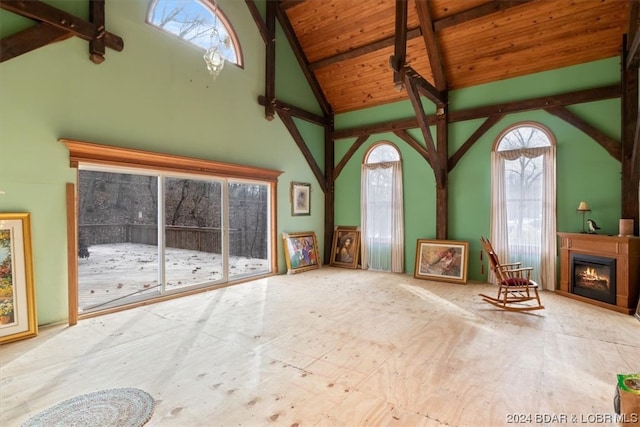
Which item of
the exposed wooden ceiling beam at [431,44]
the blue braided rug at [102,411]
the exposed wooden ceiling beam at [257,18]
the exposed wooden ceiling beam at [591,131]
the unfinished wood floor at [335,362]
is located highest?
the exposed wooden ceiling beam at [257,18]

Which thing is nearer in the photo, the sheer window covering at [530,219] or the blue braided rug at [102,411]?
the blue braided rug at [102,411]

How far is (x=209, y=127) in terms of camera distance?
5.51 metres

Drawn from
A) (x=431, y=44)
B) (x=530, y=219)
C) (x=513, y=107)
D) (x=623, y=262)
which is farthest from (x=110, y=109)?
(x=623, y=262)

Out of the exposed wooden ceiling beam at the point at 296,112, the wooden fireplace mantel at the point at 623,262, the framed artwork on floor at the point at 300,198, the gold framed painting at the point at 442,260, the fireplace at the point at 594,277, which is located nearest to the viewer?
the wooden fireplace mantel at the point at 623,262

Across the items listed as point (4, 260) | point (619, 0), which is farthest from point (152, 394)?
point (619, 0)

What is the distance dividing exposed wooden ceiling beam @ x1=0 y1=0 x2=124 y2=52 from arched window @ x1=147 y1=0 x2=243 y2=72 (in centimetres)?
78

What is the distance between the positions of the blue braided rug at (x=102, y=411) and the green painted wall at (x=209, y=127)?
6.92ft

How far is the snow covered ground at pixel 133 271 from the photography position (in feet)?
14.3

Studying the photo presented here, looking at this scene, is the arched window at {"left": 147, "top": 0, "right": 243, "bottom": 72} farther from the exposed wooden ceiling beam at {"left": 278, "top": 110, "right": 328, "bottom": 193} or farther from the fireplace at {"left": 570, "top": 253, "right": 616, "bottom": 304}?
the fireplace at {"left": 570, "top": 253, "right": 616, "bottom": 304}

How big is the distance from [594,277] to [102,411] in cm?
616

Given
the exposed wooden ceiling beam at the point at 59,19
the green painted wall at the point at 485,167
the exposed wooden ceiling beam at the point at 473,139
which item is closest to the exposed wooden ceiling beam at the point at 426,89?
the green painted wall at the point at 485,167

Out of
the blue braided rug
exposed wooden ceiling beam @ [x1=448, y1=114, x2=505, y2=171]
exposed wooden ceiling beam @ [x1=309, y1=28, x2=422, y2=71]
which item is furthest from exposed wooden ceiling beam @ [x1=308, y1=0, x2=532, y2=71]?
the blue braided rug

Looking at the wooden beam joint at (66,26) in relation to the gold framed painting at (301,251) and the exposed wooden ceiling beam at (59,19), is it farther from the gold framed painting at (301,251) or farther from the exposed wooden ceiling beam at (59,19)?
the gold framed painting at (301,251)

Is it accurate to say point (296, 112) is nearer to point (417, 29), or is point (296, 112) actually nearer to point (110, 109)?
point (417, 29)
